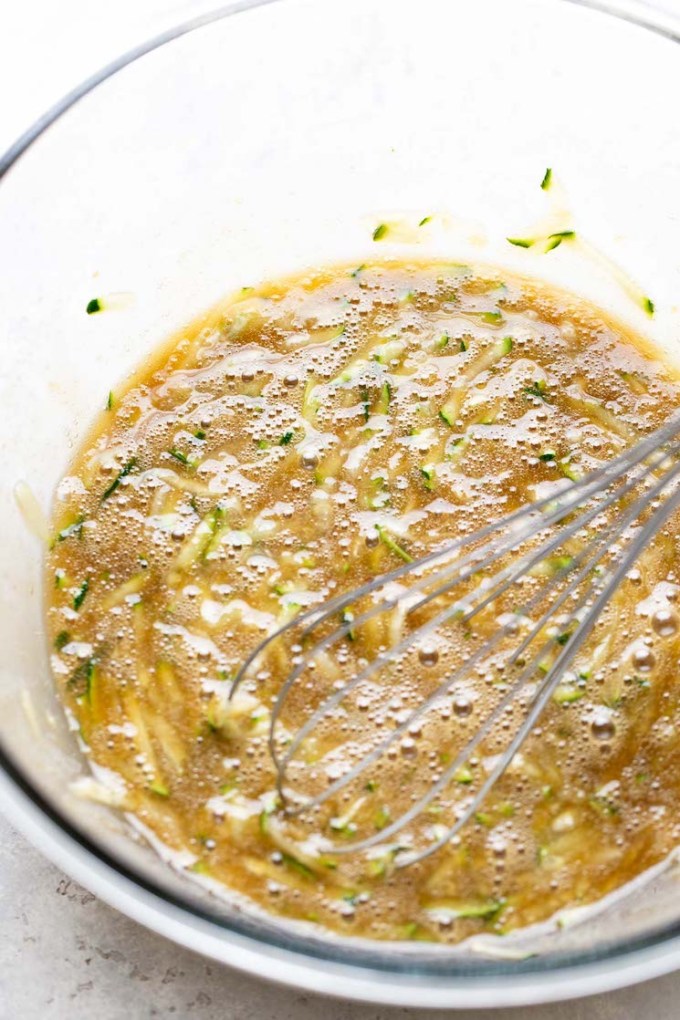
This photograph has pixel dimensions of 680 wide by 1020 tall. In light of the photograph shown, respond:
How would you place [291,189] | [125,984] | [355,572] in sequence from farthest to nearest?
[291,189] < [355,572] < [125,984]

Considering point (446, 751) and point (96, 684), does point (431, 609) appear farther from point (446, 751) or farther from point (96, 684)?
point (96, 684)

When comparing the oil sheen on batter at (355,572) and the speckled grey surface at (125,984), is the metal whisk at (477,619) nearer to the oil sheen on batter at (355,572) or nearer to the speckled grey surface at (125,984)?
the oil sheen on batter at (355,572)

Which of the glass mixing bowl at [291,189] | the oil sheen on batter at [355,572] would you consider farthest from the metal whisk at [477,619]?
the glass mixing bowl at [291,189]

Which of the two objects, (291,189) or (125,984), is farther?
(291,189)

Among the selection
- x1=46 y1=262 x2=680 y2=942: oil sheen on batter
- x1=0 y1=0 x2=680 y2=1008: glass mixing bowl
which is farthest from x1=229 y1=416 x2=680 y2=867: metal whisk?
x1=0 y1=0 x2=680 y2=1008: glass mixing bowl

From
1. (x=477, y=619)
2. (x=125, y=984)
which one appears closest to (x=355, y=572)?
(x=477, y=619)

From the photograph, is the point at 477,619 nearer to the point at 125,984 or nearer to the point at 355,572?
the point at 355,572

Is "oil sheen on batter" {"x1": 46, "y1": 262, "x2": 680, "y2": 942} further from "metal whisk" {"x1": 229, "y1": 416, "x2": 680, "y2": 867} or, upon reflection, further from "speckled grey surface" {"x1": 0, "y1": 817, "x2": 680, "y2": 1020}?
"speckled grey surface" {"x1": 0, "y1": 817, "x2": 680, "y2": 1020}
